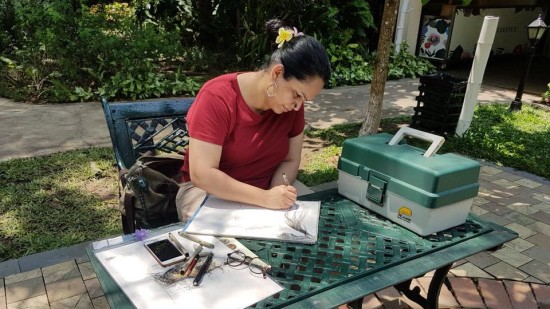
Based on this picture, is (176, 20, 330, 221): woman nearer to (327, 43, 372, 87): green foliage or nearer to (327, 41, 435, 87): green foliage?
(327, 41, 435, 87): green foliage

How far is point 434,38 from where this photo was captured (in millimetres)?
Result: 10367

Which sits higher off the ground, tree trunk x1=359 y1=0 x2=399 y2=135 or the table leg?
tree trunk x1=359 y1=0 x2=399 y2=135

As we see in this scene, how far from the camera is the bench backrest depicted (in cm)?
225

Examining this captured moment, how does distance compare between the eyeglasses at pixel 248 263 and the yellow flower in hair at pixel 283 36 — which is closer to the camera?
the eyeglasses at pixel 248 263

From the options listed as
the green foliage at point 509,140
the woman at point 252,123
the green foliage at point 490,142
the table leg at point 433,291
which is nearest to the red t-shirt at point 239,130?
the woman at point 252,123

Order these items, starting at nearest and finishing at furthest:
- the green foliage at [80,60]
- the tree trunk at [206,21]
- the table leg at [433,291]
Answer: the table leg at [433,291], the green foliage at [80,60], the tree trunk at [206,21]

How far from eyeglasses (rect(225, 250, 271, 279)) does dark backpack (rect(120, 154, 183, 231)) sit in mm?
716

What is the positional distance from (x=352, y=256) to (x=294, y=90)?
0.68 meters

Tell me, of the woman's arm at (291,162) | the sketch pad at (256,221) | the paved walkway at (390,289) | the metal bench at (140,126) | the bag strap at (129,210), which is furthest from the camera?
the paved walkway at (390,289)

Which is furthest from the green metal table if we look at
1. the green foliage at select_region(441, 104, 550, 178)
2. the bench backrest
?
the green foliage at select_region(441, 104, 550, 178)

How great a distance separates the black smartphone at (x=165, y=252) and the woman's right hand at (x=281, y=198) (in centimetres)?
43

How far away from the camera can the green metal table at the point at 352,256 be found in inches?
49.3

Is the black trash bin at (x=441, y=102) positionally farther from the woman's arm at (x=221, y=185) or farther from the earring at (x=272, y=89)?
the woman's arm at (x=221, y=185)

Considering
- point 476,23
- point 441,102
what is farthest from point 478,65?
point 476,23
